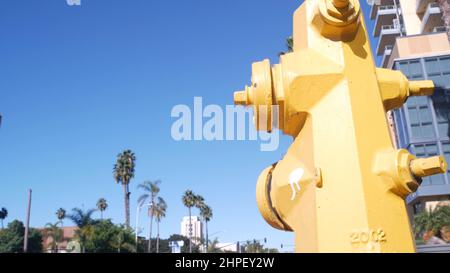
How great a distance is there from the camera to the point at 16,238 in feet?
149

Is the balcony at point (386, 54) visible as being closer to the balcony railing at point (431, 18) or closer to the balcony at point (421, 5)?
the balcony at point (421, 5)

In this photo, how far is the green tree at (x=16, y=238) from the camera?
1737 inches

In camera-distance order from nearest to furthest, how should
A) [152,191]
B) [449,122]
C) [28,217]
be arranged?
[449,122], [28,217], [152,191]

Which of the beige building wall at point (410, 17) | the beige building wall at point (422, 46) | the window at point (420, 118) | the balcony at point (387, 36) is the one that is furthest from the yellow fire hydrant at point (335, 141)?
the balcony at point (387, 36)

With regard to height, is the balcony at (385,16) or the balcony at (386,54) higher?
the balcony at (385,16)

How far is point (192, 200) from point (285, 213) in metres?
54.3

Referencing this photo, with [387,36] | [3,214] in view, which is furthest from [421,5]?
[3,214]

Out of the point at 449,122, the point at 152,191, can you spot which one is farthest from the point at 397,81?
the point at 152,191

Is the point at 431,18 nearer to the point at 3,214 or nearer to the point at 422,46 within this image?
the point at 422,46

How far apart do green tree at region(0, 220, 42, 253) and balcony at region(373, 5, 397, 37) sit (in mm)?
46303

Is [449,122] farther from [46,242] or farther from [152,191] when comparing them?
[46,242]

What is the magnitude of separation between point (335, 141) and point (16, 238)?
51983 mm

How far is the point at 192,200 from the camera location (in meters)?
55.7

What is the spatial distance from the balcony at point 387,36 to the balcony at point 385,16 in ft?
1.79
